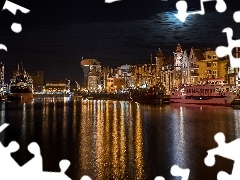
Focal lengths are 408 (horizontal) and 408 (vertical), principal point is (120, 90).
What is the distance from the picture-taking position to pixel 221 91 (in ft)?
249

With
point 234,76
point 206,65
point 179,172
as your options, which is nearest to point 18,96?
point 206,65

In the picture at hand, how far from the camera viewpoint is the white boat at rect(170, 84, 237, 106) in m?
74.8

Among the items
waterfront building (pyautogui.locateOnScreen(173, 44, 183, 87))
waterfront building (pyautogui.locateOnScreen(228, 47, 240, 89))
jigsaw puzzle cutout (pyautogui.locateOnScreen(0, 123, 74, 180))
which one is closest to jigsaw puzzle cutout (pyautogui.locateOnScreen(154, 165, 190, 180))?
jigsaw puzzle cutout (pyautogui.locateOnScreen(0, 123, 74, 180))

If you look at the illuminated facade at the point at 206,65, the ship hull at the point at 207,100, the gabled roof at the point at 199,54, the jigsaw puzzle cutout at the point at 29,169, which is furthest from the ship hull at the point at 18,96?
the jigsaw puzzle cutout at the point at 29,169

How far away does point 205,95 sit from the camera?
80.5 m

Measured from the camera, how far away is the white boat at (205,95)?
246ft

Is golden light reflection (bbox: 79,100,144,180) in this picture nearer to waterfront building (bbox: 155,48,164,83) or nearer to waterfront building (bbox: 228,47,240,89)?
waterfront building (bbox: 228,47,240,89)

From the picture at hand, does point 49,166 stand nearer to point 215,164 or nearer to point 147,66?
point 215,164

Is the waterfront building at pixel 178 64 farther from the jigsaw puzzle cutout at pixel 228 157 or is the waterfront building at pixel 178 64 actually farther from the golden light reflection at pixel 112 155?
the jigsaw puzzle cutout at pixel 228 157

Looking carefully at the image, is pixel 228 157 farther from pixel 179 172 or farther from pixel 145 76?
pixel 145 76

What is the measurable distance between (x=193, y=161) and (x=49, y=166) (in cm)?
576

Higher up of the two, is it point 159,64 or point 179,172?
point 159,64

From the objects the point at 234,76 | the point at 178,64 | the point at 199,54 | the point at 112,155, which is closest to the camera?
the point at 112,155

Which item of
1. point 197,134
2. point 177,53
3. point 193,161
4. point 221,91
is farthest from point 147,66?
point 193,161
